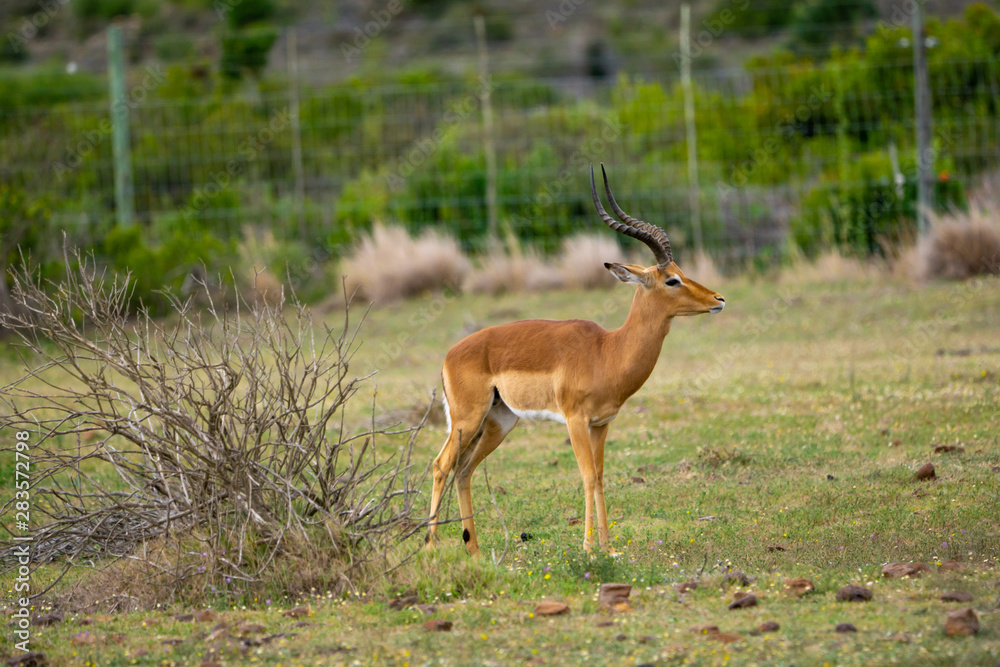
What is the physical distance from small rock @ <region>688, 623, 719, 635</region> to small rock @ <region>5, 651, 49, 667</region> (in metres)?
2.99

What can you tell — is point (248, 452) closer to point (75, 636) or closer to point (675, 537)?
point (75, 636)

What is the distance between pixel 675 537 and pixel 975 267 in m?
10.1

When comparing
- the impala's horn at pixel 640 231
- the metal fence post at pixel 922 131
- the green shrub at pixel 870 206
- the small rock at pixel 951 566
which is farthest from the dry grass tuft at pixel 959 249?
the small rock at pixel 951 566

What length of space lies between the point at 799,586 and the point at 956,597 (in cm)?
74

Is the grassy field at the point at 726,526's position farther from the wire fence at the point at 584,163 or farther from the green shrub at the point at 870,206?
the wire fence at the point at 584,163

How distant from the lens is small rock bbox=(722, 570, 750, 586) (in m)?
5.76

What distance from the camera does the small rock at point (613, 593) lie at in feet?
17.9

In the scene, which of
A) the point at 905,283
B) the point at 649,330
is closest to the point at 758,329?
the point at 905,283

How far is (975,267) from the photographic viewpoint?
15.1 m

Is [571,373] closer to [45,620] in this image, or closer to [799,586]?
[799,586]

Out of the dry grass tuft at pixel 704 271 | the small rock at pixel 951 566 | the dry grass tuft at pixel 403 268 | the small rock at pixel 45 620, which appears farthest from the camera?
the dry grass tuft at pixel 403 268

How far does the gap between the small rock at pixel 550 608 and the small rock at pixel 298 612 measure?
1.17m

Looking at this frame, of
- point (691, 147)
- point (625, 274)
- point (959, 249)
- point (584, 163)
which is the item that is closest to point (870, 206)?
point (959, 249)

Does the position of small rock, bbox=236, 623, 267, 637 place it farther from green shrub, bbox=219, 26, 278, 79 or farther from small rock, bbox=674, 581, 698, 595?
green shrub, bbox=219, 26, 278, 79
